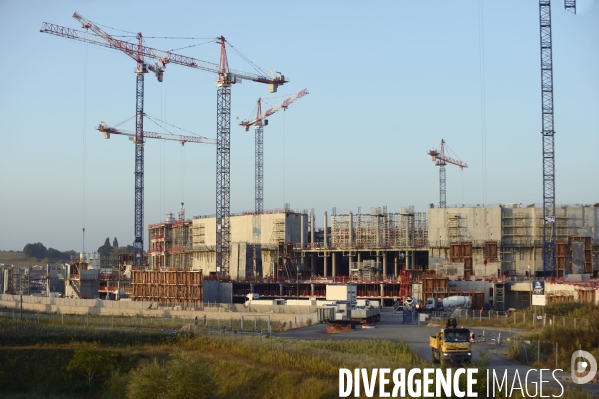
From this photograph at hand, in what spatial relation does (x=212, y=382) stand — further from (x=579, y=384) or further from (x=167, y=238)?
(x=167, y=238)

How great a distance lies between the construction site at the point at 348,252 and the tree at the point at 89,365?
3778 centimetres

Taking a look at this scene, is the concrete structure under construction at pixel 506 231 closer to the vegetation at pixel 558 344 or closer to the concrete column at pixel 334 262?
the concrete column at pixel 334 262

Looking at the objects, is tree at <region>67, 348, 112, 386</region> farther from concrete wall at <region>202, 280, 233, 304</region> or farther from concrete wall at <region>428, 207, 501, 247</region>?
concrete wall at <region>428, 207, 501, 247</region>

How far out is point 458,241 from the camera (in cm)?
11306

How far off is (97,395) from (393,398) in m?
19.1

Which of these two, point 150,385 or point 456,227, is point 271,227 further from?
point 150,385

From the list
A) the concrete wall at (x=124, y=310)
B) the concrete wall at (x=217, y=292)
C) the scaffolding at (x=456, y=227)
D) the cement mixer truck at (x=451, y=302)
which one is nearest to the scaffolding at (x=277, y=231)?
the concrete wall at (x=217, y=292)

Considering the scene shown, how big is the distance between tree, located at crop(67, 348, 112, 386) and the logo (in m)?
23.7

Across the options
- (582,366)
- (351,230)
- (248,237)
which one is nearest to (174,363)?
(582,366)

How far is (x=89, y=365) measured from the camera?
42781mm

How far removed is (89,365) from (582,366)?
81.6 feet

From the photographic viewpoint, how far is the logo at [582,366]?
32.3 metres

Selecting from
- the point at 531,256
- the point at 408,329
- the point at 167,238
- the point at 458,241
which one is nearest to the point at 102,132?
the point at 167,238

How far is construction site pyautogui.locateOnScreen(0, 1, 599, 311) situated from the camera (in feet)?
309
